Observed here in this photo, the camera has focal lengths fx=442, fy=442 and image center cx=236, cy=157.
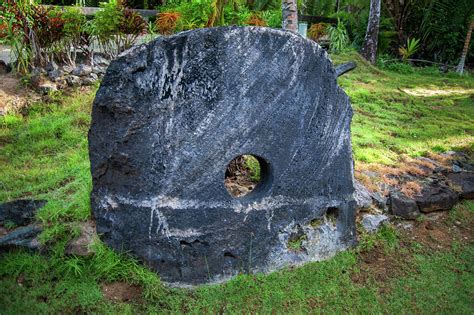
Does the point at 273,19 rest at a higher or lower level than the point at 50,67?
higher

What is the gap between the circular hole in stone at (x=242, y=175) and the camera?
4445 mm

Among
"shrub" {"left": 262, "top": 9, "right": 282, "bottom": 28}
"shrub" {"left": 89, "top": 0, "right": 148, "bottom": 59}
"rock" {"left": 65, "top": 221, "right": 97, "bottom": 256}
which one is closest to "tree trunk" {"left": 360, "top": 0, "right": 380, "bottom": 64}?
"shrub" {"left": 262, "top": 9, "right": 282, "bottom": 28}

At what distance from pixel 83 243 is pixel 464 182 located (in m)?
4.37

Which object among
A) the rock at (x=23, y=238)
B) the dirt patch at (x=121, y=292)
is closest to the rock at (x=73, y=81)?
the rock at (x=23, y=238)

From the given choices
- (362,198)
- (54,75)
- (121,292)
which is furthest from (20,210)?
(54,75)

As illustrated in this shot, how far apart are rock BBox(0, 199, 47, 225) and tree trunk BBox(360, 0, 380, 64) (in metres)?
9.61

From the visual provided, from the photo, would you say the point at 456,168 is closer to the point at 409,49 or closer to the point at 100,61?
the point at 100,61

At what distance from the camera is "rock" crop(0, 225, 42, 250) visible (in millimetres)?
3428

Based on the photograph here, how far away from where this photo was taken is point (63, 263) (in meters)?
3.33

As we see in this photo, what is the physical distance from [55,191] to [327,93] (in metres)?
2.80

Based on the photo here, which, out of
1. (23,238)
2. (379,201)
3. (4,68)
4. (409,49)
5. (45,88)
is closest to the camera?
(23,238)

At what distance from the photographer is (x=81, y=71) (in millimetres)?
7449

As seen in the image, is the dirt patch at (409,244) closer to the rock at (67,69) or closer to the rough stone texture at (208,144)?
the rough stone texture at (208,144)

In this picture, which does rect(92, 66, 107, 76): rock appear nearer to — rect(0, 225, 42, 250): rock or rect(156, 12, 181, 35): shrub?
rect(156, 12, 181, 35): shrub
